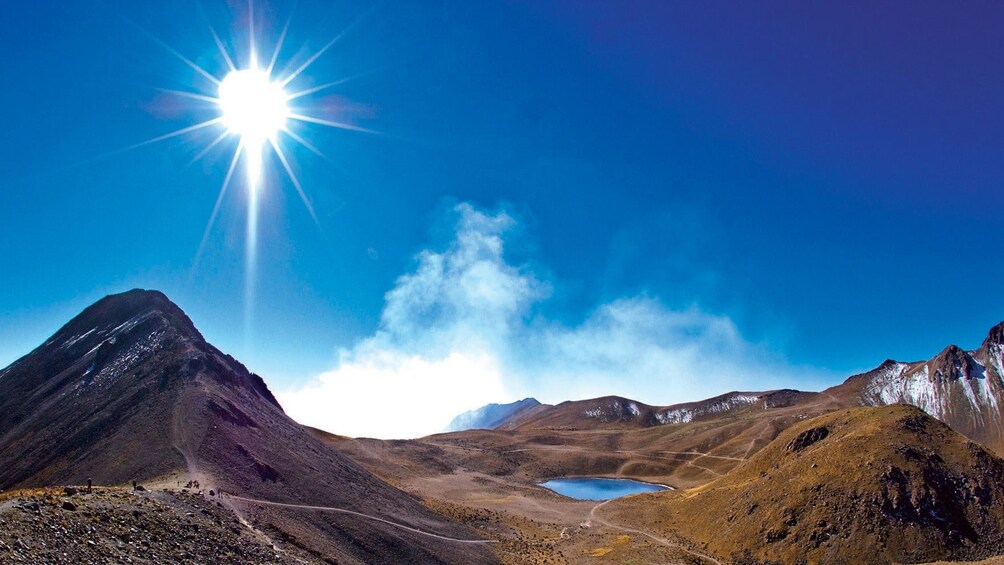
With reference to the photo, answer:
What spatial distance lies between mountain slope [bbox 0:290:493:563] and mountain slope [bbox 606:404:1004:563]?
30937 mm

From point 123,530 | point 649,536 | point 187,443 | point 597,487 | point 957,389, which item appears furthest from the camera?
point 957,389

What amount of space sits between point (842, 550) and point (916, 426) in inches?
909

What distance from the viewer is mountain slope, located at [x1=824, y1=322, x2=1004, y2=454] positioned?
151375 mm

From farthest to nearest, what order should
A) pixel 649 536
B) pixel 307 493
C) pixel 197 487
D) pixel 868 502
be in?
pixel 649 536, pixel 868 502, pixel 307 493, pixel 197 487

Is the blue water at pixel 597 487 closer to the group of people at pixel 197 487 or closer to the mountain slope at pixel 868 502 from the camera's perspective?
the mountain slope at pixel 868 502

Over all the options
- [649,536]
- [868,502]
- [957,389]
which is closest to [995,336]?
[957,389]

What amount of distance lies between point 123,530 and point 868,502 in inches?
2443

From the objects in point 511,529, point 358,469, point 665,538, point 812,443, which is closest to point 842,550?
point 665,538

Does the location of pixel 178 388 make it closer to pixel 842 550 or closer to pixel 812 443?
pixel 842 550

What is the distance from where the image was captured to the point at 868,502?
162ft

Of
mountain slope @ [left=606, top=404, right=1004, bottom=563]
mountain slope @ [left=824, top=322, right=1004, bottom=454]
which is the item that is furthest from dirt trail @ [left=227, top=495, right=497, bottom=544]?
mountain slope @ [left=824, top=322, right=1004, bottom=454]

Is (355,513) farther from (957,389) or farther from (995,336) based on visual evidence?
(995,336)

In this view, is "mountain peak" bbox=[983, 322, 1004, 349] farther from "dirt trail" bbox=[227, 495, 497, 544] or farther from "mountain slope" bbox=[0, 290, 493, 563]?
"mountain slope" bbox=[0, 290, 493, 563]

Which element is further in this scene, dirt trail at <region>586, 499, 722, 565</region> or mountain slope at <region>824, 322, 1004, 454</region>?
mountain slope at <region>824, 322, 1004, 454</region>
